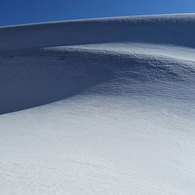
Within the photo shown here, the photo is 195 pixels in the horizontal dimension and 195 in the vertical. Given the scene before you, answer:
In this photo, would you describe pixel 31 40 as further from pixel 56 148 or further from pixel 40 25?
pixel 56 148

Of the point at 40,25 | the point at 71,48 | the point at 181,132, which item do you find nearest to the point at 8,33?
the point at 40,25

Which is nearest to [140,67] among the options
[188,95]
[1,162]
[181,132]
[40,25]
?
[188,95]

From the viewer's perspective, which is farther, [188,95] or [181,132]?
[188,95]

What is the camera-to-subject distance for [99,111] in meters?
9.58

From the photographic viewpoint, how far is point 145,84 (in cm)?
1262

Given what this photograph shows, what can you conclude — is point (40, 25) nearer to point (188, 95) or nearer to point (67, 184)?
point (188, 95)

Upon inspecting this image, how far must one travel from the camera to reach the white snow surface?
4359mm

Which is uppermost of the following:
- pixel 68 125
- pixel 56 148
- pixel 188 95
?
pixel 56 148

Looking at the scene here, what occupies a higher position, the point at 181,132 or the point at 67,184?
the point at 67,184

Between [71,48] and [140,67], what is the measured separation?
17.3ft

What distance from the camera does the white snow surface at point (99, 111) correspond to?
4359mm

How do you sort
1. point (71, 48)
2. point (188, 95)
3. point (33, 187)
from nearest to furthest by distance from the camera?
point (33, 187)
point (188, 95)
point (71, 48)

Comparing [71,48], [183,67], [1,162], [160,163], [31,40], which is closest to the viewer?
[1,162]

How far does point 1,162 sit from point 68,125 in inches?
138
